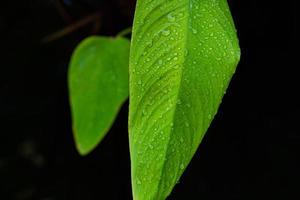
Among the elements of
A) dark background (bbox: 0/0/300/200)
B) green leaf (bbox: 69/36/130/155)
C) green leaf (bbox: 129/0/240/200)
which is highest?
green leaf (bbox: 129/0/240/200)

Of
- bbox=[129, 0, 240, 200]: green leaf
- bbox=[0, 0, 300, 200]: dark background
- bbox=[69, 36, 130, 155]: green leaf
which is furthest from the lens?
bbox=[0, 0, 300, 200]: dark background

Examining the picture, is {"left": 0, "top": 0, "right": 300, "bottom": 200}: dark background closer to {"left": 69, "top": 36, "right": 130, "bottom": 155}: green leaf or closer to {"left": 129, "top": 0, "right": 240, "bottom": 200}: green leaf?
{"left": 69, "top": 36, "right": 130, "bottom": 155}: green leaf

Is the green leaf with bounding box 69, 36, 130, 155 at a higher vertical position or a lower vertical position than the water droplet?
lower

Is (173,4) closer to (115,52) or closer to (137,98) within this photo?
(137,98)

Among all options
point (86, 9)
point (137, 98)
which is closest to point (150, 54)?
point (137, 98)

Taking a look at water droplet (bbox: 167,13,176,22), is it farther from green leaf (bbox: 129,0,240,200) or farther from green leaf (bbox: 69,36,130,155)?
green leaf (bbox: 69,36,130,155)

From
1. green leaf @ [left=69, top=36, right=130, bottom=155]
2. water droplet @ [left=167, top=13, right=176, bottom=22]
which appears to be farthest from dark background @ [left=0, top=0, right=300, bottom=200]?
water droplet @ [left=167, top=13, right=176, bottom=22]

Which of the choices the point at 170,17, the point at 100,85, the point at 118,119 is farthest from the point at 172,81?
the point at 118,119

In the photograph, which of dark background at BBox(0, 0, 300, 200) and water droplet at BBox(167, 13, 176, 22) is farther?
dark background at BBox(0, 0, 300, 200)

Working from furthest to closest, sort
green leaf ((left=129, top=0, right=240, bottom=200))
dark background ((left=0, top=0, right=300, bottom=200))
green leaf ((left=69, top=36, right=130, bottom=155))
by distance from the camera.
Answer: dark background ((left=0, top=0, right=300, bottom=200))
green leaf ((left=69, top=36, right=130, bottom=155))
green leaf ((left=129, top=0, right=240, bottom=200))
